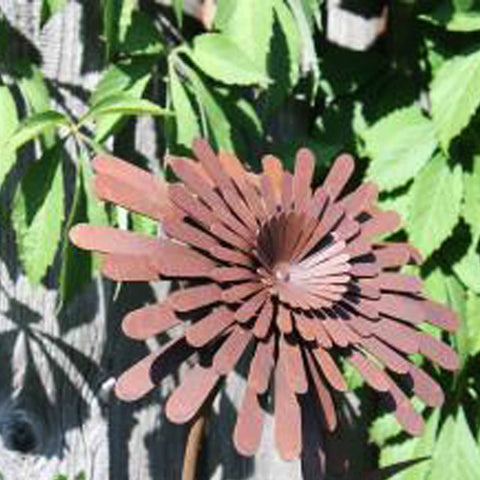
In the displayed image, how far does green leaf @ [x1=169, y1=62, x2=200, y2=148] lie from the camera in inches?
47.9

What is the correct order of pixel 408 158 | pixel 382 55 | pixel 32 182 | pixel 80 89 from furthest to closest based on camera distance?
pixel 382 55 < pixel 408 158 < pixel 80 89 < pixel 32 182

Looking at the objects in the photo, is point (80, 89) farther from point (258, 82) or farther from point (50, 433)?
point (50, 433)

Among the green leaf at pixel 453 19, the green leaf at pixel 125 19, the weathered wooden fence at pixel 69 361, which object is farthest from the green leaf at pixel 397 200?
the green leaf at pixel 125 19

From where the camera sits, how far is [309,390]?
2.91ft

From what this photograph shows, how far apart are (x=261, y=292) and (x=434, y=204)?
2.06 feet

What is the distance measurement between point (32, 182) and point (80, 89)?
0.18 metres

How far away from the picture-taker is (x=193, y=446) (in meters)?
0.96

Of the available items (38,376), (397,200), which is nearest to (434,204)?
(397,200)

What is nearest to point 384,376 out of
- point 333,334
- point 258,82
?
point 333,334

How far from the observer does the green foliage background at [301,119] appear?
45.1 inches

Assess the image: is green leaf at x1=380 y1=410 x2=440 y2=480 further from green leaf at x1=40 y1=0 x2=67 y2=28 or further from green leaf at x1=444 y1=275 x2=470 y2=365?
green leaf at x1=40 y1=0 x2=67 y2=28

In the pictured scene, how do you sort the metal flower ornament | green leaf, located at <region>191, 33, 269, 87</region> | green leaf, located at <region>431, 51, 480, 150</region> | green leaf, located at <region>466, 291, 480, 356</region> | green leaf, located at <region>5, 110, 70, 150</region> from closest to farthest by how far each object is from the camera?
1. the metal flower ornament
2. green leaf, located at <region>5, 110, 70, 150</region>
3. green leaf, located at <region>191, 33, 269, 87</region>
4. green leaf, located at <region>431, 51, 480, 150</region>
5. green leaf, located at <region>466, 291, 480, 356</region>

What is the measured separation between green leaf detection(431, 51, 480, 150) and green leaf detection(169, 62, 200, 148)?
359 mm

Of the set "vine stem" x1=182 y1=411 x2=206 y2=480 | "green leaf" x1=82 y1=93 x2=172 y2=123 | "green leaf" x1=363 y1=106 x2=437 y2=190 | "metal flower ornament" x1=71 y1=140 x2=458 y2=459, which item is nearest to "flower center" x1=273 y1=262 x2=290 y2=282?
"metal flower ornament" x1=71 y1=140 x2=458 y2=459
